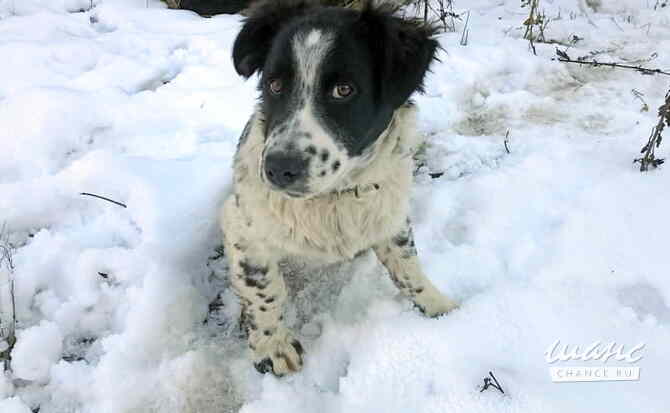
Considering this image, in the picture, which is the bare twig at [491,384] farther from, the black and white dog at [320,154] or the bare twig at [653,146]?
the bare twig at [653,146]

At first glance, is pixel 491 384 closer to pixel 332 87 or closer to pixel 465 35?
pixel 332 87

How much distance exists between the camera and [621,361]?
86.7 inches

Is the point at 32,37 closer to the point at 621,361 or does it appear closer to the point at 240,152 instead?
the point at 240,152

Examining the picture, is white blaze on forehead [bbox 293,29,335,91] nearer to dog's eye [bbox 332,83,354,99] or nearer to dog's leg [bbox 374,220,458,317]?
dog's eye [bbox 332,83,354,99]

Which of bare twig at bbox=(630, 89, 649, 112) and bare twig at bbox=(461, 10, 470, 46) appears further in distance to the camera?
bare twig at bbox=(461, 10, 470, 46)

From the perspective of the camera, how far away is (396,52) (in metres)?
2.05

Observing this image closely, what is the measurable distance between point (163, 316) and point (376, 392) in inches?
39.4

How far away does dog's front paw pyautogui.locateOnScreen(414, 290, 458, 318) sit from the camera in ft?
8.36

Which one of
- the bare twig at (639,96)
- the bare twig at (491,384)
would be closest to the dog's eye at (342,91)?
the bare twig at (491,384)

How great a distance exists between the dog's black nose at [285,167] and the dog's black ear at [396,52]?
47 cm

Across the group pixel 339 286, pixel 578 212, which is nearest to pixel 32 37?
pixel 339 286

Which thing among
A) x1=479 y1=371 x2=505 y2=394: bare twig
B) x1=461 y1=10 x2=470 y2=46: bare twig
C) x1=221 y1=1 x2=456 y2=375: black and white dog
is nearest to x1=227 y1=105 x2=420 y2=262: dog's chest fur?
x1=221 y1=1 x2=456 y2=375: black and white dog

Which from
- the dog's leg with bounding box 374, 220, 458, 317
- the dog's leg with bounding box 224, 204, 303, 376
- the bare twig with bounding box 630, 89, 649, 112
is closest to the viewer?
the dog's leg with bounding box 224, 204, 303, 376
